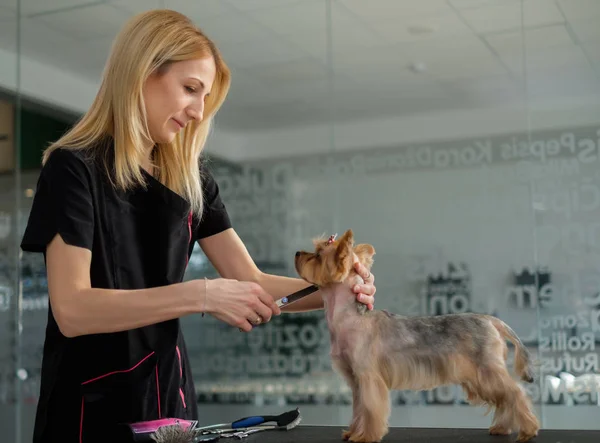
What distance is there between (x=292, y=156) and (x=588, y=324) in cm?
187

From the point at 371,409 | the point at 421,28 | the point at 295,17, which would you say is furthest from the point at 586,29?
the point at 371,409

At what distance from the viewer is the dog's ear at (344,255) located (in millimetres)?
1558

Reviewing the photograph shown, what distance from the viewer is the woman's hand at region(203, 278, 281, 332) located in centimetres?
141

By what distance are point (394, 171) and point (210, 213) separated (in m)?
2.51

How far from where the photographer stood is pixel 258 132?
4656 mm

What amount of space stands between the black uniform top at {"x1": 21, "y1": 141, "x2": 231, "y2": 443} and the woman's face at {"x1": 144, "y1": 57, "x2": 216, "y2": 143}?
0.11 m

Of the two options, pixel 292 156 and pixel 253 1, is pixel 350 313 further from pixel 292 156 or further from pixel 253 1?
pixel 253 1

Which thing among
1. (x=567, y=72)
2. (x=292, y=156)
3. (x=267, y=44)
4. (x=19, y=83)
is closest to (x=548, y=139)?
(x=567, y=72)

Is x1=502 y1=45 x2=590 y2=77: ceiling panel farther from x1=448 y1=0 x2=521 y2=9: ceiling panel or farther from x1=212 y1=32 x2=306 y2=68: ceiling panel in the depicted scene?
x1=212 y1=32 x2=306 y2=68: ceiling panel

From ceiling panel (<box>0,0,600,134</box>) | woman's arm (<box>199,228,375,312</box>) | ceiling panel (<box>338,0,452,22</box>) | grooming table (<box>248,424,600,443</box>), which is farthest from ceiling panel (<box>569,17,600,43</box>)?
grooming table (<box>248,424,600,443</box>)

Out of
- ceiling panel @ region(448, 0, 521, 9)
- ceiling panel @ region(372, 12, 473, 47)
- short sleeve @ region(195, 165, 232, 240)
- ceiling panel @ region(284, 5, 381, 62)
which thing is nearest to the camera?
short sleeve @ region(195, 165, 232, 240)

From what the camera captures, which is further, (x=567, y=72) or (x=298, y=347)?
(x=298, y=347)

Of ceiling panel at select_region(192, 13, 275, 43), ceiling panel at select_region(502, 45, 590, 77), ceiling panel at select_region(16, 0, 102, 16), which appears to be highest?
ceiling panel at select_region(16, 0, 102, 16)

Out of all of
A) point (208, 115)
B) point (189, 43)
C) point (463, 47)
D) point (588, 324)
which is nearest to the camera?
point (189, 43)
